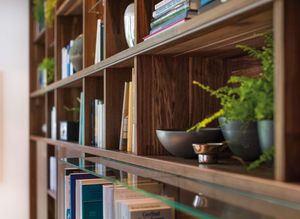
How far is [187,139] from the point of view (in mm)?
1451

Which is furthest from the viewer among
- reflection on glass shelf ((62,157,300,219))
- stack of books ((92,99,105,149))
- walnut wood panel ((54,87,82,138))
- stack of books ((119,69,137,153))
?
walnut wood panel ((54,87,82,138))

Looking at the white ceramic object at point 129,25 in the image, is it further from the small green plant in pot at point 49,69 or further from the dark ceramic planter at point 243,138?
the small green plant in pot at point 49,69

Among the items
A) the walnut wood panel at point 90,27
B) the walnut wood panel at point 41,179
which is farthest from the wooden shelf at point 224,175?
the walnut wood panel at point 41,179

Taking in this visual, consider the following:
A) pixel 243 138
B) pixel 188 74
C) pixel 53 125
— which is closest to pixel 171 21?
pixel 188 74

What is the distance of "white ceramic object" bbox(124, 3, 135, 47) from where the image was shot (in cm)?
189

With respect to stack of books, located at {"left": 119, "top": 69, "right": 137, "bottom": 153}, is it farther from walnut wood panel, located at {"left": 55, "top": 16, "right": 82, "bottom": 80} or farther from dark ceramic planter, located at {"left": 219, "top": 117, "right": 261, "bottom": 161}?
walnut wood panel, located at {"left": 55, "top": 16, "right": 82, "bottom": 80}

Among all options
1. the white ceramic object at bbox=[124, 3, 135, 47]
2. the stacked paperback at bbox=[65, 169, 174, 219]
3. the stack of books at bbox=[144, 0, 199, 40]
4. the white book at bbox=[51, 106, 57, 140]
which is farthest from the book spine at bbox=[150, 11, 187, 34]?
the white book at bbox=[51, 106, 57, 140]

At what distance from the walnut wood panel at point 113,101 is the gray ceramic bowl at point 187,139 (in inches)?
23.4

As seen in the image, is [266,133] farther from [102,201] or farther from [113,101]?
[113,101]

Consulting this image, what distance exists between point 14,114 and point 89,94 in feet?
6.56

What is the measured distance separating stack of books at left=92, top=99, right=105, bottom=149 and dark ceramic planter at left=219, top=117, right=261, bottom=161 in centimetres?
99

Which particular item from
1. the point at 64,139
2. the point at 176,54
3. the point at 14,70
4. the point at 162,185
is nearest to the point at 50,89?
the point at 64,139

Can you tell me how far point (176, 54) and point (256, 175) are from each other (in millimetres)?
710

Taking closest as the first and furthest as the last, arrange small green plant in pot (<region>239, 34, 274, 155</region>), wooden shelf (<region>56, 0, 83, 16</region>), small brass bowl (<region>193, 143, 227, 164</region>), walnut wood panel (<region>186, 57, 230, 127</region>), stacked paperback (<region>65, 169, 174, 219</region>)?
1. small green plant in pot (<region>239, 34, 274, 155</region>)
2. small brass bowl (<region>193, 143, 227, 164</region>)
3. stacked paperback (<region>65, 169, 174, 219</region>)
4. walnut wood panel (<region>186, 57, 230, 127</region>)
5. wooden shelf (<region>56, 0, 83, 16</region>)
